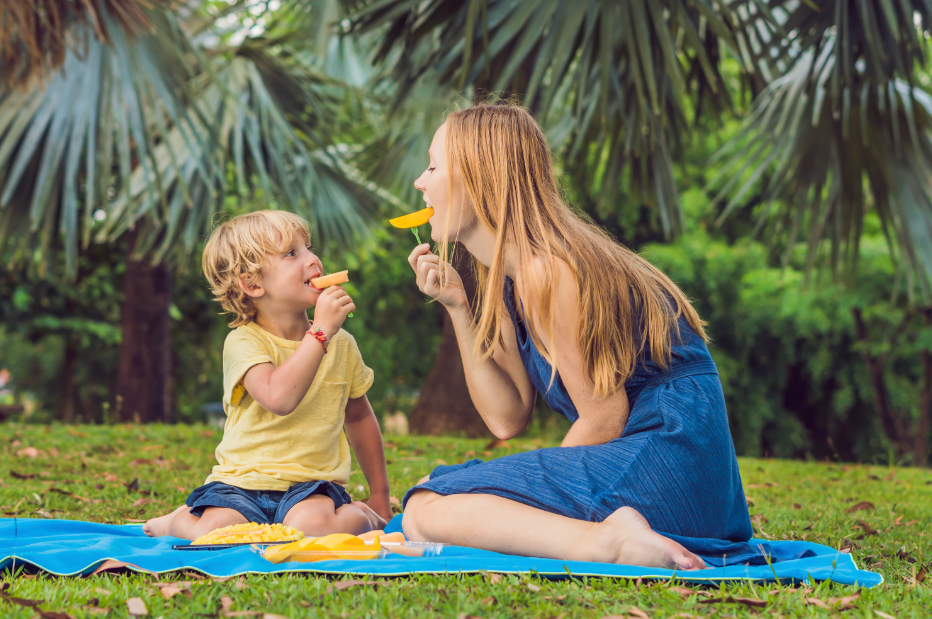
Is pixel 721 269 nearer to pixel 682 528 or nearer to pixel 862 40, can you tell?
pixel 862 40

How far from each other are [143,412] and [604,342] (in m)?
6.65

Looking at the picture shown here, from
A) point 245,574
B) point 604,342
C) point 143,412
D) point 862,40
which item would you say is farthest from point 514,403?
point 143,412

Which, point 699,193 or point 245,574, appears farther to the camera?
point 699,193

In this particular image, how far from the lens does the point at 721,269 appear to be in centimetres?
1008

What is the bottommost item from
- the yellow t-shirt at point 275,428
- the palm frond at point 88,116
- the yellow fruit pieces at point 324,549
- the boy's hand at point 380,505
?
the boy's hand at point 380,505

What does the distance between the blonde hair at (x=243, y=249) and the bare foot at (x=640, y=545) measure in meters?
1.24

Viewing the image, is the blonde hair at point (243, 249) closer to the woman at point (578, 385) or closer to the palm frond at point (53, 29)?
the woman at point (578, 385)

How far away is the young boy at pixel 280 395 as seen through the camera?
7.01 ft

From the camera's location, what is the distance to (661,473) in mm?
1873

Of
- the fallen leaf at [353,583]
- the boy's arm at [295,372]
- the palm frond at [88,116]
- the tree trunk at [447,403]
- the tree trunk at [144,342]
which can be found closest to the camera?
the fallen leaf at [353,583]

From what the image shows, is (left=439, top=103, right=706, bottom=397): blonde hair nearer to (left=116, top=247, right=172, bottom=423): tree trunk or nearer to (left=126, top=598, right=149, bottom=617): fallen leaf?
(left=126, top=598, right=149, bottom=617): fallen leaf

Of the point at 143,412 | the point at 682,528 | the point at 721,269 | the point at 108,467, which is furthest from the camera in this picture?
the point at 721,269

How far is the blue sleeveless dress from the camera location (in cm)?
187

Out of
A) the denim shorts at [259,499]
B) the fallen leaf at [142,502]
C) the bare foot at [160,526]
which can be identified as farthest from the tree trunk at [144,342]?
the denim shorts at [259,499]
